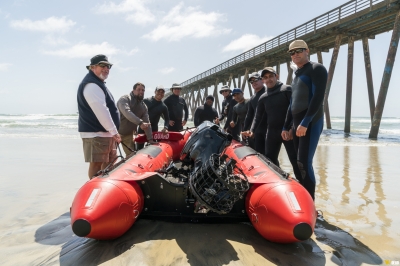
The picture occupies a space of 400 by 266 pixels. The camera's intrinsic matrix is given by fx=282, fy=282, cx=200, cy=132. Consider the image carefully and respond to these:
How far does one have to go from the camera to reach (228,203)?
2213 millimetres

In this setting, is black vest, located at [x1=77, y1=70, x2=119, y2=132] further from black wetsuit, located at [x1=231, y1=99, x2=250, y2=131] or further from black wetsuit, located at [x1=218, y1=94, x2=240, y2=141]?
black wetsuit, located at [x1=218, y1=94, x2=240, y2=141]

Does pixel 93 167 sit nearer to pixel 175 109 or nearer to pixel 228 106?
pixel 175 109

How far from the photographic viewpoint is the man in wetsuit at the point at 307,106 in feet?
9.50

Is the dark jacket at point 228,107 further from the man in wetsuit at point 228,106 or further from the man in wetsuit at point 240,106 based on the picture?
the man in wetsuit at point 240,106

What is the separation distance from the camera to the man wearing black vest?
300cm

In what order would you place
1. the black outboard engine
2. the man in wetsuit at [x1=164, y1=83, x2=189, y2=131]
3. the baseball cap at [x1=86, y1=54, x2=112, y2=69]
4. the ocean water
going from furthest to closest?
the ocean water
the man in wetsuit at [x1=164, y1=83, x2=189, y2=131]
the baseball cap at [x1=86, y1=54, x2=112, y2=69]
the black outboard engine

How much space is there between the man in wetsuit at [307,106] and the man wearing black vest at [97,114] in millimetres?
2000

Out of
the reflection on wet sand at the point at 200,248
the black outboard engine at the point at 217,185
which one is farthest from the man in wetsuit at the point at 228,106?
the black outboard engine at the point at 217,185

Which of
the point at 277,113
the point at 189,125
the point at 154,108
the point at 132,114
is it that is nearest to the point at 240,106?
the point at 154,108

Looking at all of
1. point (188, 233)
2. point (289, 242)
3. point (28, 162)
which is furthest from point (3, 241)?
point (28, 162)

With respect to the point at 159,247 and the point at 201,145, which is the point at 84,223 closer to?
the point at 159,247

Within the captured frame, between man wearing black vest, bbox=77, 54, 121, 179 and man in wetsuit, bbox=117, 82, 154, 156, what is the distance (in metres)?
1.40

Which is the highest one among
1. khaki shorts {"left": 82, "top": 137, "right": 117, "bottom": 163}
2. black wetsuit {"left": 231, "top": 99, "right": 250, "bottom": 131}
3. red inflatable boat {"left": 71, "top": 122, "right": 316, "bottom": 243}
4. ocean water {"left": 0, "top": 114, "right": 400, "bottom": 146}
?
black wetsuit {"left": 231, "top": 99, "right": 250, "bottom": 131}

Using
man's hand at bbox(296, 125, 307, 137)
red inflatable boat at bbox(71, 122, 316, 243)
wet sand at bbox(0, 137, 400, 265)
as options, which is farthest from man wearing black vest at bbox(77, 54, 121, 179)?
man's hand at bbox(296, 125, 307, 137)
